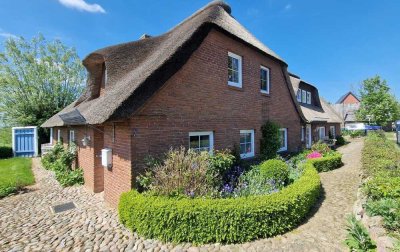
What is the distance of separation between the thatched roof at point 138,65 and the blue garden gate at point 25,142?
14427mm

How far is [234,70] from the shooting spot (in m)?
9.73

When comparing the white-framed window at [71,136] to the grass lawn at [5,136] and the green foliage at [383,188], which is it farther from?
the grass lawn at [5,136]

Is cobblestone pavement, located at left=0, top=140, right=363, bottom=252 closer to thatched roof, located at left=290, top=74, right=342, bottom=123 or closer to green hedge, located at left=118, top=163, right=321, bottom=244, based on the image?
green hedge, located at left=118, top=163, right=321, bottom=244

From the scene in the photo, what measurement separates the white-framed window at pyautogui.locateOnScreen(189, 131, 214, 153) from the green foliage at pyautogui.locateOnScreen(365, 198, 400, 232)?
4.73 meters

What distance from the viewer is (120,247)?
4.82 meters

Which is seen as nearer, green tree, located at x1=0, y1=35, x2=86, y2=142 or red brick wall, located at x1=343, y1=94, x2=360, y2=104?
green tree, located at x1=0, y1=35, x2=86, y2=142

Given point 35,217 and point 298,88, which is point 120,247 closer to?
point 35,217

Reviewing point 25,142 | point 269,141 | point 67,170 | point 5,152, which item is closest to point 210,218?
point 269,141

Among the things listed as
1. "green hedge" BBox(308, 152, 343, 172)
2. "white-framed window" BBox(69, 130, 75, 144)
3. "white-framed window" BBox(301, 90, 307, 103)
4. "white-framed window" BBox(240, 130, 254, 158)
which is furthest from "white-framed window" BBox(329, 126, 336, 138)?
"white-framed window" BBox(69, 130, 75, 144)

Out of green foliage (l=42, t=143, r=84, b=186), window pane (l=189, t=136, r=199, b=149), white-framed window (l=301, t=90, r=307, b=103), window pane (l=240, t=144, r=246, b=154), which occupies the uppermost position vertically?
white-framed window (l=301, t=90, r=307, b=103)

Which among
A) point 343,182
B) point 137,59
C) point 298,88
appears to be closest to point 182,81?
point 137,59

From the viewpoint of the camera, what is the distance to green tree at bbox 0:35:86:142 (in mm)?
24031

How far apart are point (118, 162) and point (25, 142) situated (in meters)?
20.4

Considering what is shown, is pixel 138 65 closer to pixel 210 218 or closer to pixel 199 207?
pixel 199 207
